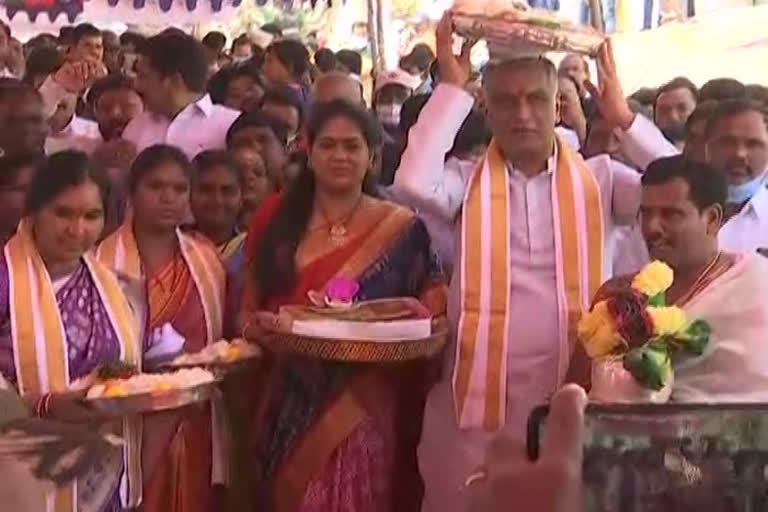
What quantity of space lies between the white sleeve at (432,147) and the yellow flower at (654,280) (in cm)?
83

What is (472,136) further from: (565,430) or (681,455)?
(565,430)

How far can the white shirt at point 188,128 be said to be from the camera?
479 centimetres

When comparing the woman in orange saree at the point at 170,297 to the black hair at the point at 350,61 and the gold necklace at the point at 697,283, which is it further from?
the black hair at the point at 350,61

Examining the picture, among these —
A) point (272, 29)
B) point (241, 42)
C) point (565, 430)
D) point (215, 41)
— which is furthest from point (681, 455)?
point (272, 29)

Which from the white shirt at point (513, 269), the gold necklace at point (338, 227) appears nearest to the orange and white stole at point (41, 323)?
the gold necklace at point (338, 227)

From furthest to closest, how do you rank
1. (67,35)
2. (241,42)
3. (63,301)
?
(241,42)
(67,35)
(63,301)

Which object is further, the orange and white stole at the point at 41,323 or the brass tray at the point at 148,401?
the orange and white stole at the point at 41,323

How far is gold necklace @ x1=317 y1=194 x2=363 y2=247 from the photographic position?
3506 millimetres

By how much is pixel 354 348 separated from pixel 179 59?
2.02 meters

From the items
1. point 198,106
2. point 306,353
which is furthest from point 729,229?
point 198,106

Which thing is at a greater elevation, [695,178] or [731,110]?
[731,110]

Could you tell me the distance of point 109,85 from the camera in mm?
5488

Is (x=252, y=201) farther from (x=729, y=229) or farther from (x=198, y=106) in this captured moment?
(x=729, y=229)

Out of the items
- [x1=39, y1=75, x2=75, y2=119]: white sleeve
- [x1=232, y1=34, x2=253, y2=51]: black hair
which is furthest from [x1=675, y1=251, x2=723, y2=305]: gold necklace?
[x1=232, y1=34, x2=253, y2=51]: black hair
